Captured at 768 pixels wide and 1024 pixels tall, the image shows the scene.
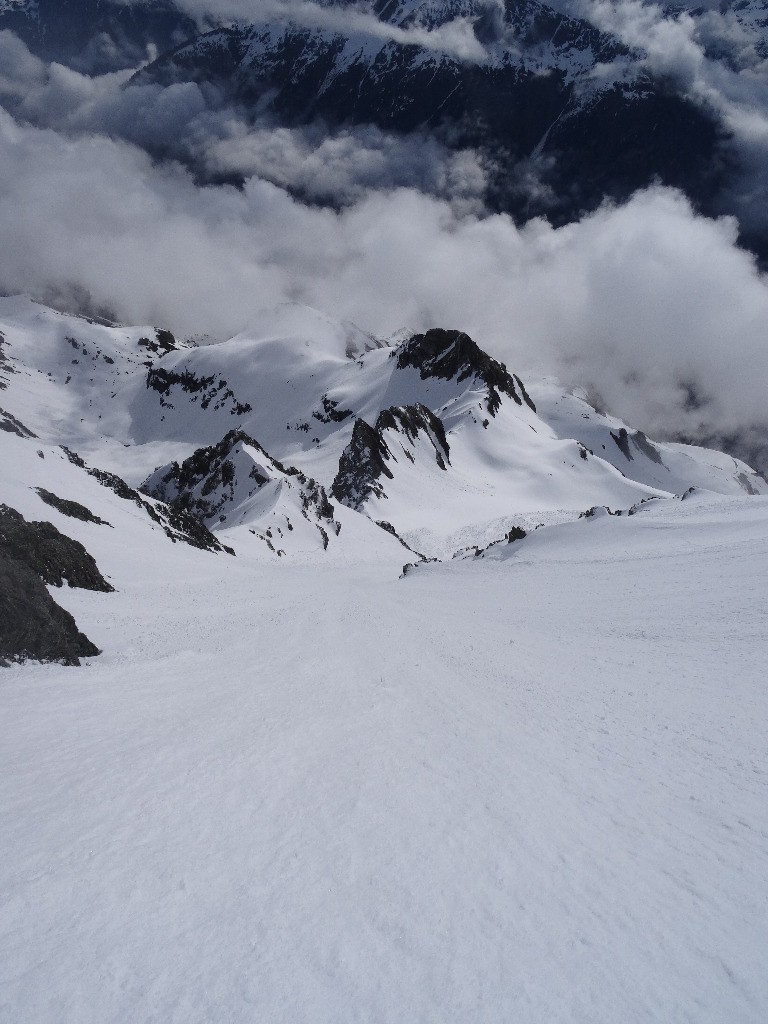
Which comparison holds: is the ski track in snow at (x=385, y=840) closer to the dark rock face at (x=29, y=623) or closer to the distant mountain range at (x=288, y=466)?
the dark rock face at (x=29, y=623)

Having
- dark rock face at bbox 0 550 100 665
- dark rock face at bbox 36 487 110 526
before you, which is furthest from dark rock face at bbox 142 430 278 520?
dark rock face at bbox 0 550 100 665

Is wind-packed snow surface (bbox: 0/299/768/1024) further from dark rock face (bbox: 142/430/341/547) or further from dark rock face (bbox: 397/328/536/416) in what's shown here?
dark rock face (bbox: 397/328/536/416)

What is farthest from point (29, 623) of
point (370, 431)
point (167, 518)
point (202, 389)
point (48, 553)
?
point (202, 389)

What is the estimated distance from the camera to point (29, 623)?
9.18m

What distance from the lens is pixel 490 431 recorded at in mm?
124875

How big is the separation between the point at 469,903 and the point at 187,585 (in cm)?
2249

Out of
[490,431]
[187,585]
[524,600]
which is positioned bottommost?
[187,585]

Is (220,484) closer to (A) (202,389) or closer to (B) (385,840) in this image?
(B) (385,840)

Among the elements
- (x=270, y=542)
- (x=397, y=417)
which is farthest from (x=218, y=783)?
(x=397, y=417)

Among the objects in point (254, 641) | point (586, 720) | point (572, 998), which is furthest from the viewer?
point (254, 641)

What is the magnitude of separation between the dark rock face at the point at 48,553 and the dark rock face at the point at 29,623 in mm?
9005

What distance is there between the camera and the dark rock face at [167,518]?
1525 inches

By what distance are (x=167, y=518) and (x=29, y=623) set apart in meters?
34.3

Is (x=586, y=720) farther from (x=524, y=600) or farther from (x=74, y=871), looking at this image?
(x=524, y=600)
